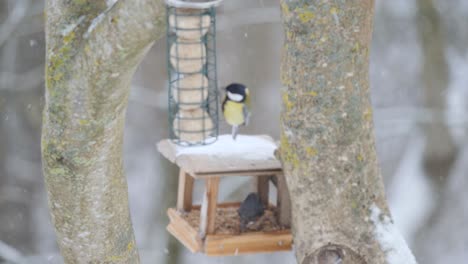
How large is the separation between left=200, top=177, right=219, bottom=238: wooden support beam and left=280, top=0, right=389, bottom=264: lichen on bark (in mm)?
512

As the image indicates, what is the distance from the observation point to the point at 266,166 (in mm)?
2494

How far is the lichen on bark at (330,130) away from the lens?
193 centimetres

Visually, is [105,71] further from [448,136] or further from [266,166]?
[448,136]

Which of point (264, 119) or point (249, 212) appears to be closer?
point (249, 212)

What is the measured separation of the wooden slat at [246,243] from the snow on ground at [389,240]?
59 cm

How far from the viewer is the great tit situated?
2.85 metres

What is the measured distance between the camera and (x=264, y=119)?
15.8 feet

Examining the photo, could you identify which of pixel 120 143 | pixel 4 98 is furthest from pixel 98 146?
pixel 4 98

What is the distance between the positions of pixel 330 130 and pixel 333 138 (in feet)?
0.08

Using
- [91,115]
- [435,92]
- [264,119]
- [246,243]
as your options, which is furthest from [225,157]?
[435,92]

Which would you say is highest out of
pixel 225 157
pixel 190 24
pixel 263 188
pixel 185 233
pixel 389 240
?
pixel 190 24

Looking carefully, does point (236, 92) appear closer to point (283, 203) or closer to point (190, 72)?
point (190, 72)

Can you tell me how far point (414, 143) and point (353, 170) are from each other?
3343 mm

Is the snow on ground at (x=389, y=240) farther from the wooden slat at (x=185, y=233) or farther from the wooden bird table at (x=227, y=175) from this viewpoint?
the wooden slat at (x=185, y=233)
